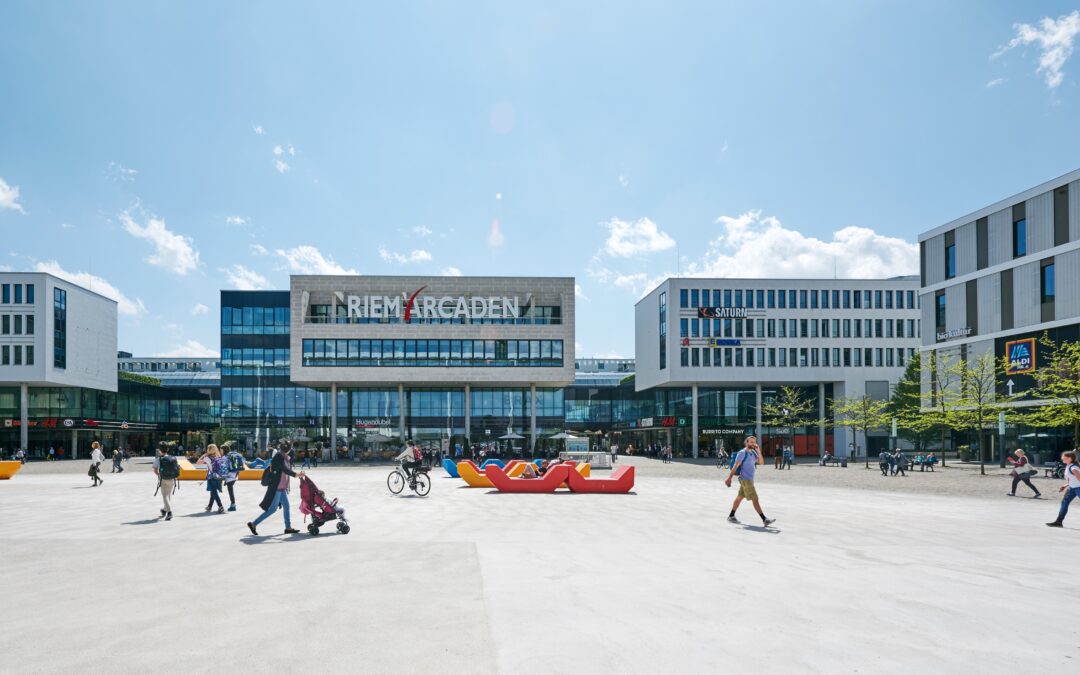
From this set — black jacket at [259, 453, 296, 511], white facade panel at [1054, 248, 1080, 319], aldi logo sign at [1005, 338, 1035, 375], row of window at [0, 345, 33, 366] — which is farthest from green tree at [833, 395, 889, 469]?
row of window at [0, 345, 33, 366]

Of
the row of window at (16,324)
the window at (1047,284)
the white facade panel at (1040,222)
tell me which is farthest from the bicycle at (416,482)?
the row of window at (16,324)

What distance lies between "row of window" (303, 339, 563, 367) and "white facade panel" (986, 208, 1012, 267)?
33451mm

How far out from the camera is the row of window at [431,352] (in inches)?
2368

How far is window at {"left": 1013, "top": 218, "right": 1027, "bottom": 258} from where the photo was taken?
1848 inches

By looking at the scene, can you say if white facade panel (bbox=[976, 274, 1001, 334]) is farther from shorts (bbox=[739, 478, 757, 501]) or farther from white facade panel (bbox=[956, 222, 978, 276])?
shorts (bbox=[739, 478, 757, 501])

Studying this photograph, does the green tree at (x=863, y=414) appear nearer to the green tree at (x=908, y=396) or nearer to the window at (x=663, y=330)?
the green tree at (x=908, y=396)

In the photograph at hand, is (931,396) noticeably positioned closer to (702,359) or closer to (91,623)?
(702,359)

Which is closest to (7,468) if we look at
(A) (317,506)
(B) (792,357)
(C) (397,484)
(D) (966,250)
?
(C) (397,484)

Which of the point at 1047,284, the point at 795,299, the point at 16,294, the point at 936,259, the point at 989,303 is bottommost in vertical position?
the point at 989,303

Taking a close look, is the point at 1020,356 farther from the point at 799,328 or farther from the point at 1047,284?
the point at 799,328

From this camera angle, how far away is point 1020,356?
152 ft

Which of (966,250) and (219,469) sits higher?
(966,250)

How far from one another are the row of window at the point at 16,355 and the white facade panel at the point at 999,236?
82.8m

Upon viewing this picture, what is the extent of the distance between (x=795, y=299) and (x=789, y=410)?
36.9 feet
